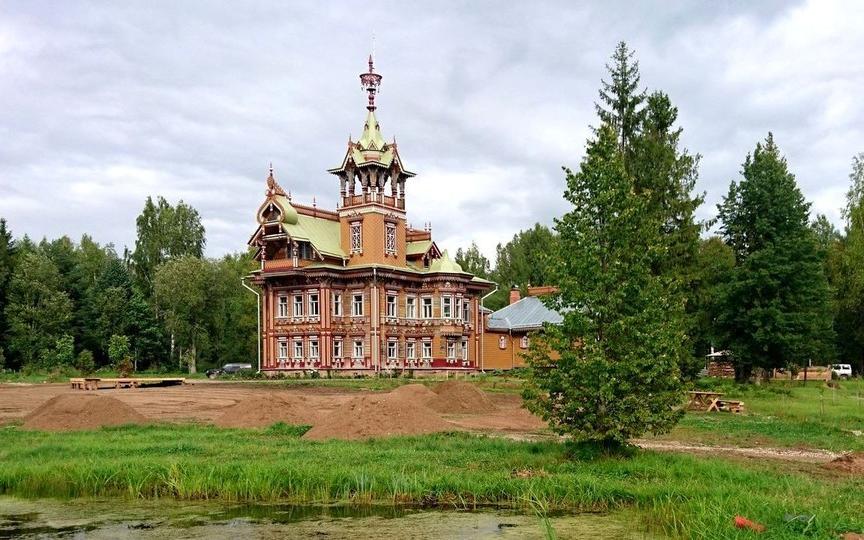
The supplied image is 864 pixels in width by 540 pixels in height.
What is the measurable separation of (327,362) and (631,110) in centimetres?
2745

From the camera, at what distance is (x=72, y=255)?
235 feet

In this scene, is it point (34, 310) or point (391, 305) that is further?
point (34, 310)

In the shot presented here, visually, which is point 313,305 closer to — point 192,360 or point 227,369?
point 227,369

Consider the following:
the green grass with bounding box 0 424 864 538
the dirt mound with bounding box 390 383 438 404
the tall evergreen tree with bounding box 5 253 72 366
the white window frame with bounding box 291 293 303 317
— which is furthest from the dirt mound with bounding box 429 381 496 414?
the tall evergreen tree with bounding box 5 253 72 366

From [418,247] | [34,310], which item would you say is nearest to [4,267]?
[34,310]

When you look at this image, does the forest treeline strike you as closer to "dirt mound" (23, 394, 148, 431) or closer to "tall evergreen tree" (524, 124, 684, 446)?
"dirt mound" (23, 394, 148, 431)

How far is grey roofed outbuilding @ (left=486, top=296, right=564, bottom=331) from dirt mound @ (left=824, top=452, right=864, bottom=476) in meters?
44.4

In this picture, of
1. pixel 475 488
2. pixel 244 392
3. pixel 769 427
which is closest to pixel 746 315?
pixel 769 427

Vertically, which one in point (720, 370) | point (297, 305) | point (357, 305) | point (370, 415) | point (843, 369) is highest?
point (297, 305)

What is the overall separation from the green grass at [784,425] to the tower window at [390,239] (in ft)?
91.3

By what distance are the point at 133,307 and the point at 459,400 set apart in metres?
45.9

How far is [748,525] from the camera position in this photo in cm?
1019

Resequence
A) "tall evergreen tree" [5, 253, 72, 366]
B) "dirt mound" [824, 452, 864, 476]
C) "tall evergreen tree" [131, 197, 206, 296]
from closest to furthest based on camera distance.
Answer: "dirt mound" [824, 452, 864, 476] < "tall evergreen tree" [5, 253, 72, 366] < "tall evergreen tree" [131, 197, 206, 296]

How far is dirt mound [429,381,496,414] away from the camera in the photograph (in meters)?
28.8
